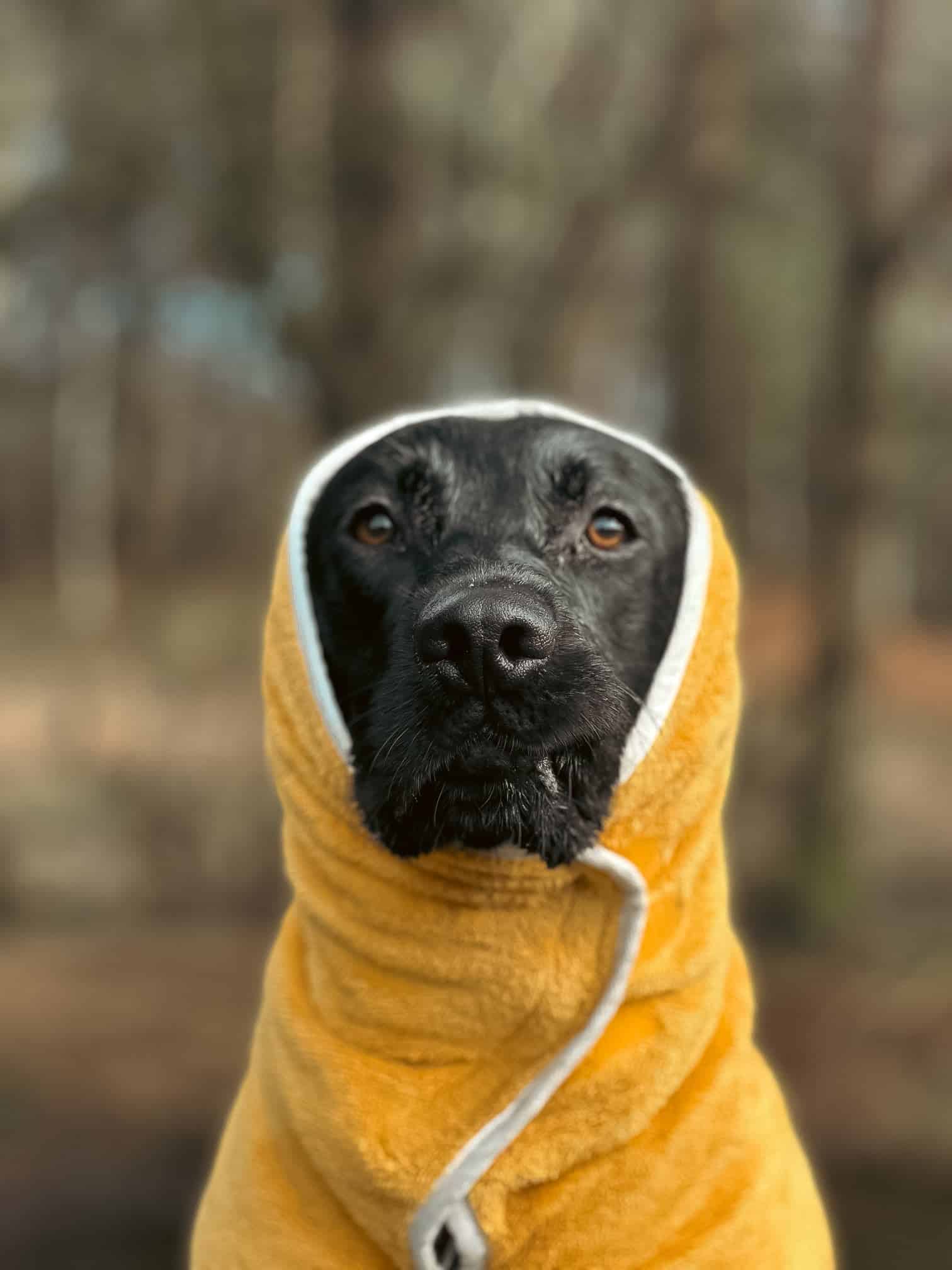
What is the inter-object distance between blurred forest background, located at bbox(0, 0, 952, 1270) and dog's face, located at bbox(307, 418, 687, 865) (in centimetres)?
343

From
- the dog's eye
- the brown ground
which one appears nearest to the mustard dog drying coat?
the dog's eye

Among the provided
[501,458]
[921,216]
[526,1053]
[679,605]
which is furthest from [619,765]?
[921,216]

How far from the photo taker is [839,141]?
6.65 meters

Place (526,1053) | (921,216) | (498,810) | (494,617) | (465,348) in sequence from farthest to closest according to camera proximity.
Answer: (465,348)
(921,216)
(526,1053)
(498,810)
(494,617)

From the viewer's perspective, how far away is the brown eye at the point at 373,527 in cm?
209

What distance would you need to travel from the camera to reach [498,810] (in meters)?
1.76

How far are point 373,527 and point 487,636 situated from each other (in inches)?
22.0

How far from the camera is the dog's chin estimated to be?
1.75 m

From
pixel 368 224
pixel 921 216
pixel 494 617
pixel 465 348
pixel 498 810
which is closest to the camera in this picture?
pixel 494 617

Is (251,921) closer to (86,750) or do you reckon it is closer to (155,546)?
(86,750)

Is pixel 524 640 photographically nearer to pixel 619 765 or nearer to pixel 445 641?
pixel 445 641

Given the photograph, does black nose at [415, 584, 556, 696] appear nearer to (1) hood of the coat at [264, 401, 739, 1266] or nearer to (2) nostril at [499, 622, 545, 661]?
(2) nostril at [499, 622, 545, 661]

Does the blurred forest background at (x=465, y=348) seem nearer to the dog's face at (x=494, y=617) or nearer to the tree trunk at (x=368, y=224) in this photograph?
the tree trunk at (x=368, y=224)

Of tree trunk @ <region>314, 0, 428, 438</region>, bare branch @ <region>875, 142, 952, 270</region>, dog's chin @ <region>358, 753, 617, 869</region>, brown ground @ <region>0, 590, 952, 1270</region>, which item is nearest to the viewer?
dog's chin @ <region>358, 753, 617, 869</region>
